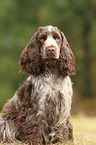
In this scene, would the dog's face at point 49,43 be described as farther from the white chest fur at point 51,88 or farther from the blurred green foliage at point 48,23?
the blurred green foliage at point 48,23

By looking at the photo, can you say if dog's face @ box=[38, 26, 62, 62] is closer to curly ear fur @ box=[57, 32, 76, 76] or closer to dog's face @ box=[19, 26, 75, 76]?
dog's face @ box=[19, 26, 75, 76]

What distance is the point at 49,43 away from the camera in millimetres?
4637

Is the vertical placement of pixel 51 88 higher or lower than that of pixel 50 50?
lower

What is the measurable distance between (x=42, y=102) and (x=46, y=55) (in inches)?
30.4

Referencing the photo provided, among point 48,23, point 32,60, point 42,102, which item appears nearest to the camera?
point 42,102

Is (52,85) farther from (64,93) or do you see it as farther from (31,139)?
(31,139)

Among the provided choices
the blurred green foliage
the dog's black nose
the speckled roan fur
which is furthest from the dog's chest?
the blurred green foliage

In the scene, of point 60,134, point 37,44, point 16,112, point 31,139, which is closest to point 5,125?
point 16,112

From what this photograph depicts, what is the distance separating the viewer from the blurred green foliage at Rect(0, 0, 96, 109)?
1558cm

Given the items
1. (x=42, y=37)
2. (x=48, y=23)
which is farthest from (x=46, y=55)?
(x=48, y=23)

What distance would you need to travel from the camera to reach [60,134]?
4.95 m

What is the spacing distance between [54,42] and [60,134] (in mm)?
1533

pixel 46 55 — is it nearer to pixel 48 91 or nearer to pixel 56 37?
pixel 56 37

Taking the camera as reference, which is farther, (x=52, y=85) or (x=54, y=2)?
(x=54, y=2)
